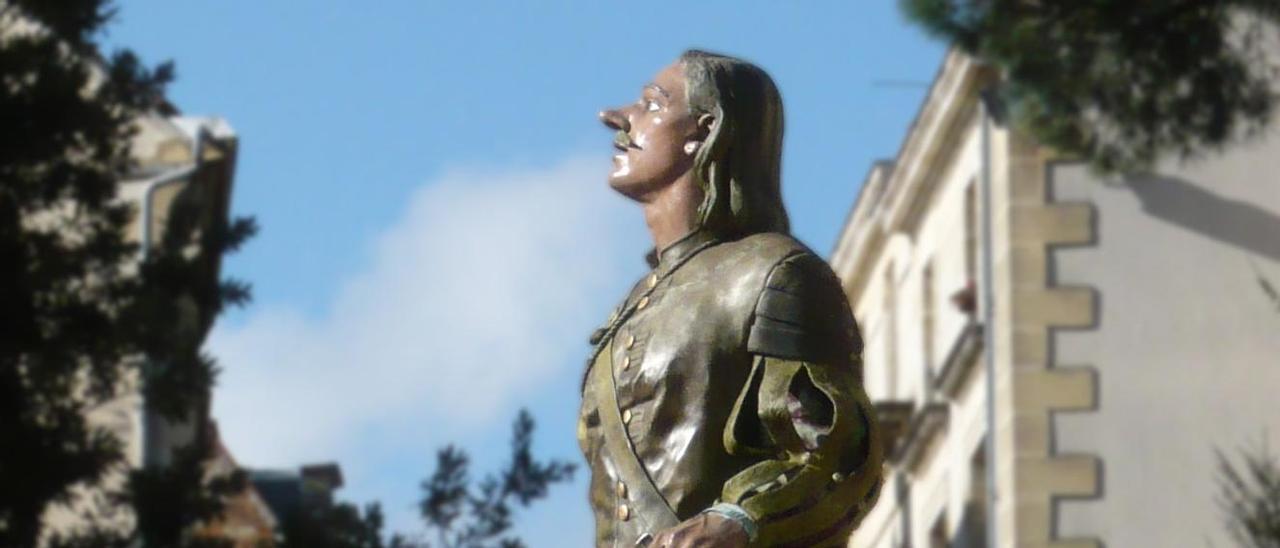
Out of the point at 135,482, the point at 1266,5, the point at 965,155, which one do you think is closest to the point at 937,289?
the point at 965,155

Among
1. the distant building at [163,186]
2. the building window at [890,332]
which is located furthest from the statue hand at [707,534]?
the building window at [890,332]

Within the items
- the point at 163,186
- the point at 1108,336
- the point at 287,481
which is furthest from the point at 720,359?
the point at 287,481

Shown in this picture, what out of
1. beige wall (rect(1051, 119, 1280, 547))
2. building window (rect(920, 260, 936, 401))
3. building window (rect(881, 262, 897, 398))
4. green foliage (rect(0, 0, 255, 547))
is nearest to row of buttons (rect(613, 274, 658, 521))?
green foliage (rect(0, 0, 255, 547))

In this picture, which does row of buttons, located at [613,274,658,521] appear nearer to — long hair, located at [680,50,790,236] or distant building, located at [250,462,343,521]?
long hair, located at [680,50,790,236]

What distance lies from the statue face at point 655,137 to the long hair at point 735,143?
0.04 meters

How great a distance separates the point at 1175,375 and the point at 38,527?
10.8 meters

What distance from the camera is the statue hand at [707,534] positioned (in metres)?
9.19

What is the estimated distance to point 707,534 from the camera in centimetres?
920

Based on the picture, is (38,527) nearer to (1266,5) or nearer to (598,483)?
(1266,5)

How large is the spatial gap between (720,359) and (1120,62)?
17.2 metres

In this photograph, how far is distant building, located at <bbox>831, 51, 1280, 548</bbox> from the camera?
3622cm

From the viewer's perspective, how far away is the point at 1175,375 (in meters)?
36.5

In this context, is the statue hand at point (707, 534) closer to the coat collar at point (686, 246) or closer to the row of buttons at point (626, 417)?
the row of buttons at point (626, 417)

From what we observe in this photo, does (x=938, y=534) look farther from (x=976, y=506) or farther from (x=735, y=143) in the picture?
(x=735, y=143)
